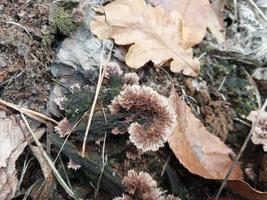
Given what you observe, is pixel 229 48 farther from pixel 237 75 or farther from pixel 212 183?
pixel 212 183

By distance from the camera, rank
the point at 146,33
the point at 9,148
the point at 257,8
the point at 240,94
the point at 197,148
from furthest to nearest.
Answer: the point at 257,8
the point at 240,94
the point at 146,33
the point at 197,148
the point at 9,148

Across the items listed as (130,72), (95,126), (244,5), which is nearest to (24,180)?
(95,126)

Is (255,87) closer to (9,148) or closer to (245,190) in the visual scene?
(245,190)

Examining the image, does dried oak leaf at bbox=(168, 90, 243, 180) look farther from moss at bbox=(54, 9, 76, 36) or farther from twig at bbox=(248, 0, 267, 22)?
twig at bbox=(248, 0, 267, 22)

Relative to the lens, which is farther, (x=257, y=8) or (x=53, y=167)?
(x=257, y=8)

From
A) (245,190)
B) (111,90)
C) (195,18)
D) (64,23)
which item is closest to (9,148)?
(111,90)


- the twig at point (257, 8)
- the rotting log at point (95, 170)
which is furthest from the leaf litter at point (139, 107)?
the twig at point (257, 8)
